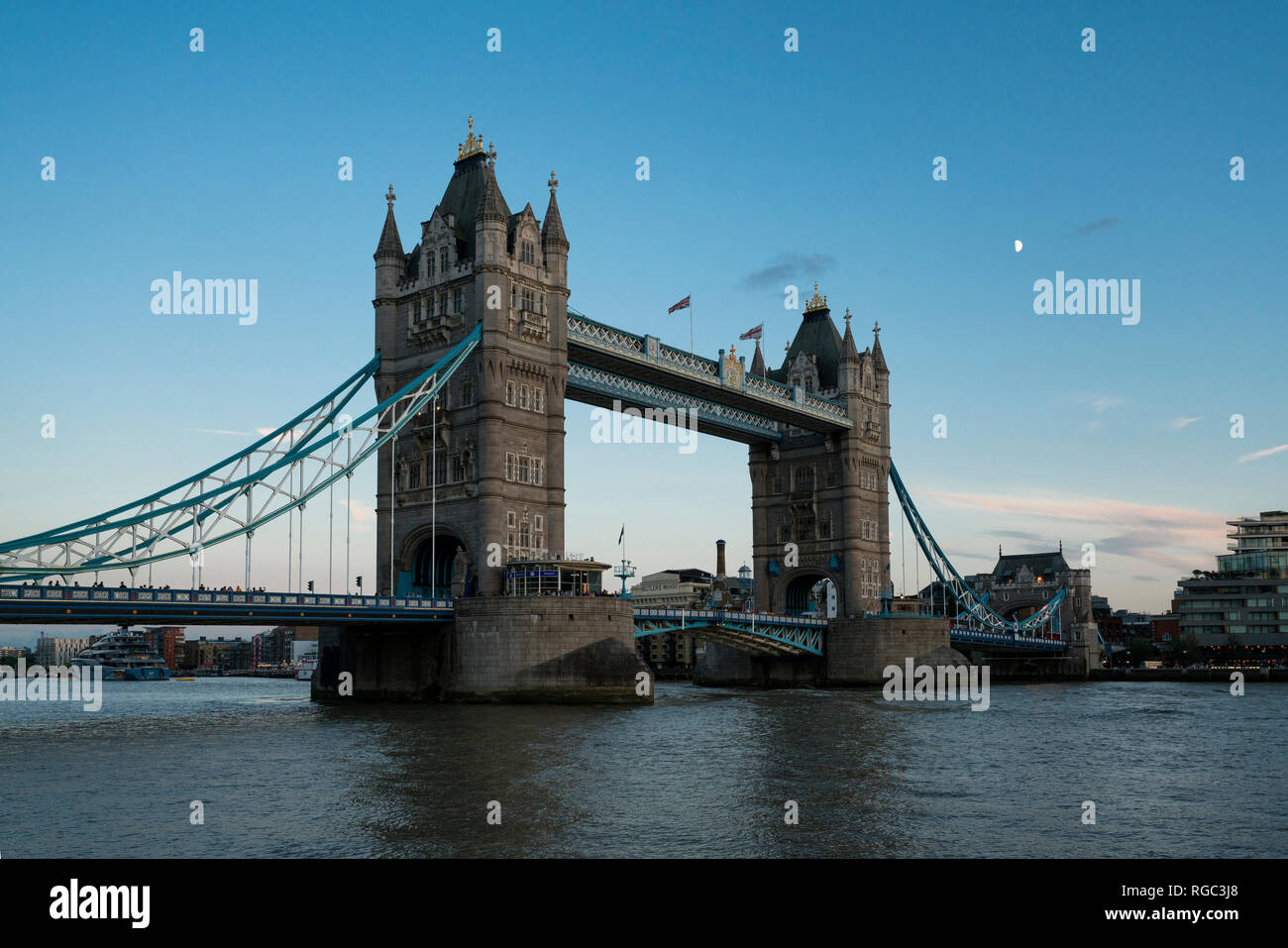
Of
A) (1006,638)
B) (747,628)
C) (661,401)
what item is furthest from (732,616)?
(1006,638)

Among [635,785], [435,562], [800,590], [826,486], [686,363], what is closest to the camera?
[635,785]

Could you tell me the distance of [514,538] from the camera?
6931 cm

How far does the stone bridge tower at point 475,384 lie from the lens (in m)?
68.4

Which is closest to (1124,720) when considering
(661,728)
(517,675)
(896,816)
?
(661,728)

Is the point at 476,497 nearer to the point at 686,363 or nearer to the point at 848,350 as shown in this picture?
the point at 686,363

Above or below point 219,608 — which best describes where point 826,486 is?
above

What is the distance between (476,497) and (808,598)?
168 ft

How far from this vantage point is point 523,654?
62562mm

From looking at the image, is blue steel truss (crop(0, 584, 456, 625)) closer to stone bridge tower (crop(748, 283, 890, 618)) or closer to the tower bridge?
the tower bridge

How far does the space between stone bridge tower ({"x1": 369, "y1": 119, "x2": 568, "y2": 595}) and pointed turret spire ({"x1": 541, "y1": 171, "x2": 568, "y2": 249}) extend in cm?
9

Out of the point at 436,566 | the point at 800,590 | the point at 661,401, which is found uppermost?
the point at 661,401

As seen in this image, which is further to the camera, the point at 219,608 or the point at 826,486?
the point at 826,486
